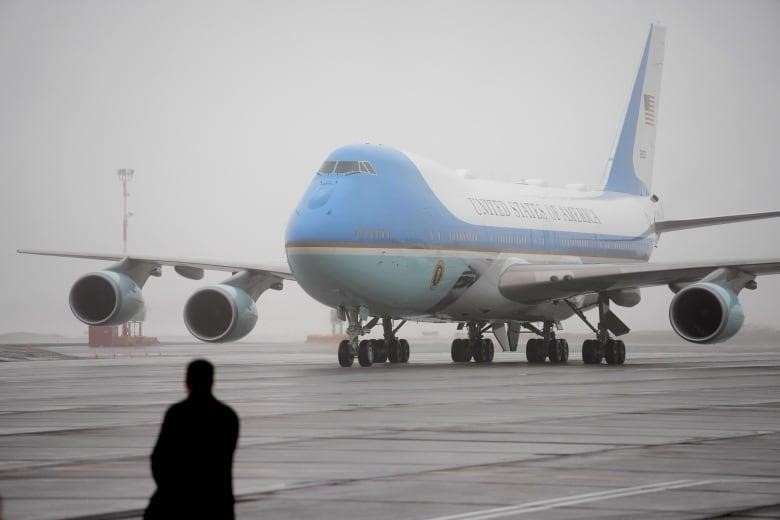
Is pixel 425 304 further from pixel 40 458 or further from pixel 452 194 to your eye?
pixel 40 458

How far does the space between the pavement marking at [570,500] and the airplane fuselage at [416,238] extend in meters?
20.1

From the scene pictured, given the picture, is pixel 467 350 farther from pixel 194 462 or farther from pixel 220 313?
pixel 194 462

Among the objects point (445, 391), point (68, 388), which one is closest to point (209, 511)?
point (445, 391)

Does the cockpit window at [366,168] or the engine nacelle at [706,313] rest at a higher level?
the cockpit window at [366,168]

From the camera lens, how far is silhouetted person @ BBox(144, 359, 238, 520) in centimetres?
645

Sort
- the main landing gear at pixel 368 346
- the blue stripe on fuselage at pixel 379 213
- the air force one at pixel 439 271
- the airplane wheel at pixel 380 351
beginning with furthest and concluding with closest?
the airplane wheel at pixel 380 351
the main landing gear at pixel 368 346
the air force one at pixel 439 271
the blue stripe on fuselage at pixel 379 213

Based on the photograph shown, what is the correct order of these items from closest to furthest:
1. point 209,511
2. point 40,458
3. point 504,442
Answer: point 209,511 → point 40,458 → point 504,442

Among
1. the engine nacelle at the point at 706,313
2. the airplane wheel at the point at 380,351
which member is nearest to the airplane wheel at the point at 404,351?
the airplane wheel at the point at 380,351

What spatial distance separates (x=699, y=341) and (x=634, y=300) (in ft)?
23.9

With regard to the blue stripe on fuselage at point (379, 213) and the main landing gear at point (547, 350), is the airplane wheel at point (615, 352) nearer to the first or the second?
the main landing gear at point (547, 350)

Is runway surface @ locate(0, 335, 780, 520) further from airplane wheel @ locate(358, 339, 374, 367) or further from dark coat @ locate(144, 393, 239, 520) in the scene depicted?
airplane wheel @ locate(358, 339, 374, 367)

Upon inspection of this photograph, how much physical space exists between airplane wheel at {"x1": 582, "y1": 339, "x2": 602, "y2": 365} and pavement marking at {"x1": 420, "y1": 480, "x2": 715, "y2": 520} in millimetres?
24890

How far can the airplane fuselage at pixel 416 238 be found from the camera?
30.7m

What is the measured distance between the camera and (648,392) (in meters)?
21.8
